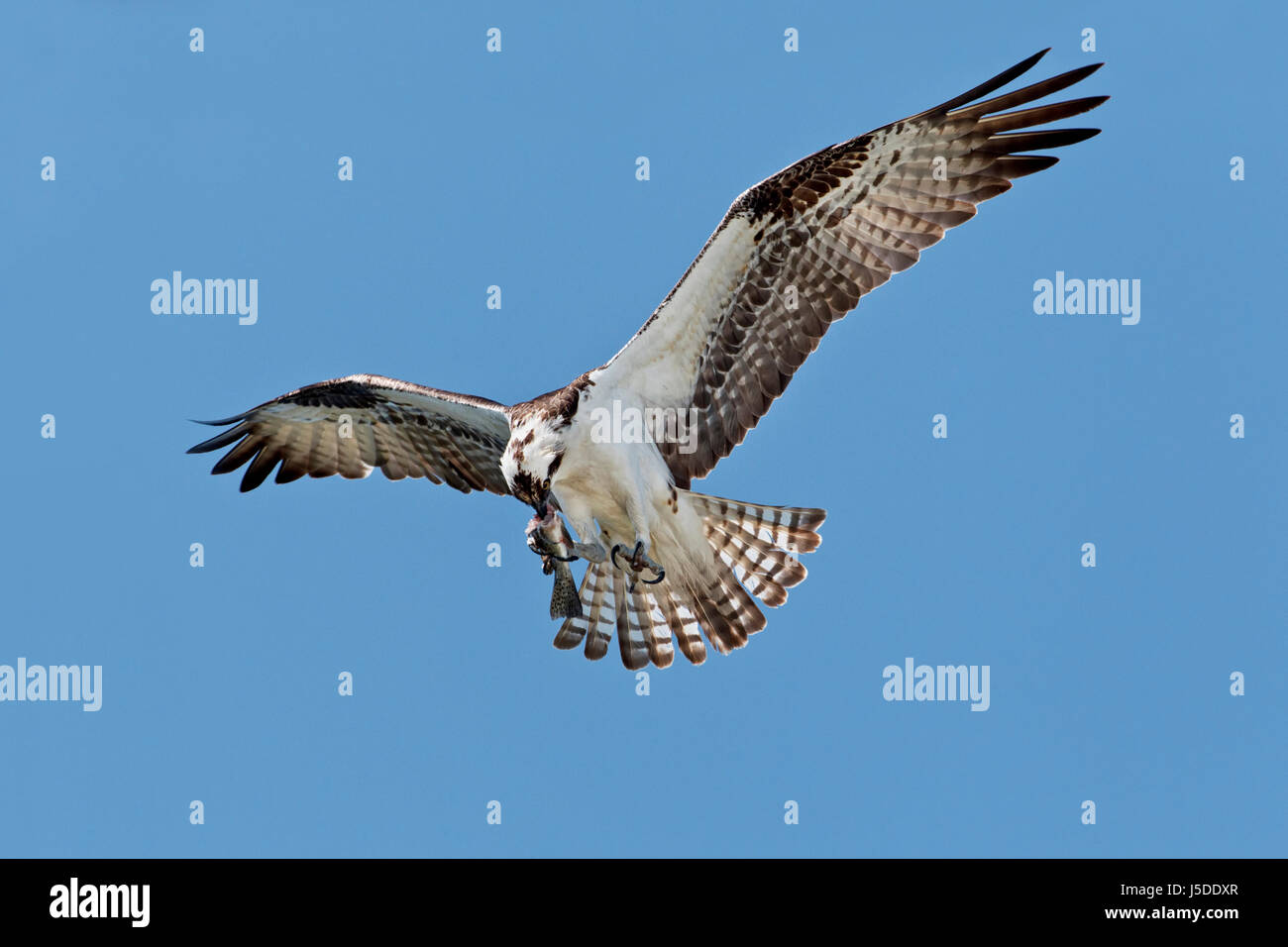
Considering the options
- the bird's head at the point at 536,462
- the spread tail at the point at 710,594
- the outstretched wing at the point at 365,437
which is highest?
the outstretched wing at the point at 365,437

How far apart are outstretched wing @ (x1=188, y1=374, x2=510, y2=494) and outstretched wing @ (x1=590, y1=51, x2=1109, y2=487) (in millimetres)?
2062

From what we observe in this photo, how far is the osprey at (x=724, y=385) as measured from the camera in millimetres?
11852

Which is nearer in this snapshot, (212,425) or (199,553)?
(212,425)

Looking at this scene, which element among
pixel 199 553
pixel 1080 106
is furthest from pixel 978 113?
pixel 199 553

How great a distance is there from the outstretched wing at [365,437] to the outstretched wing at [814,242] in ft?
6.77

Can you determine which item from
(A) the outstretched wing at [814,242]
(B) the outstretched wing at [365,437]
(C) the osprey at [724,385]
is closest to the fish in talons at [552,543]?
(C) the osprey at [724,385]

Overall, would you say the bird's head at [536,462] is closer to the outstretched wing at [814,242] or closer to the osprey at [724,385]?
the osprey at [724,385]

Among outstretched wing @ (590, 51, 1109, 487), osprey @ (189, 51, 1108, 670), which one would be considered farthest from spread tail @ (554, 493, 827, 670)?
outstretched wing @ (590, 51, 1109, 487)

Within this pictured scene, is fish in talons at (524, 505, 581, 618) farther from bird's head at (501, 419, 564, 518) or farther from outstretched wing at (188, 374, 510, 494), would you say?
outstretched wing at (188, 374, 510, 494)

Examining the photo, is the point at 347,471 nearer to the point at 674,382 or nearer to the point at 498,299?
the point at 498,299

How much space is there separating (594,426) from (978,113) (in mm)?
3551

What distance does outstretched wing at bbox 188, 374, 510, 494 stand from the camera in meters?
14.0

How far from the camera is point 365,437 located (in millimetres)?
14695

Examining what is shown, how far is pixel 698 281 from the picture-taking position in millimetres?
12086
